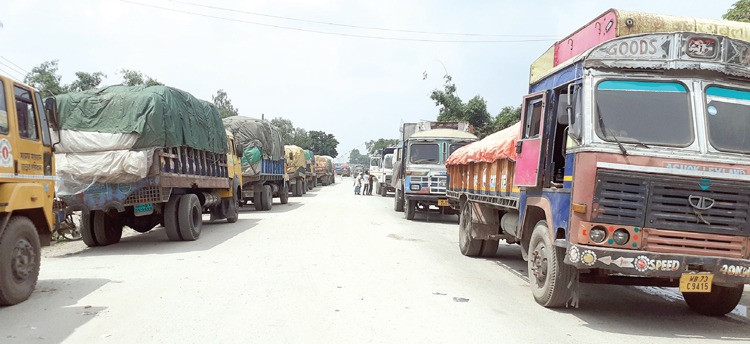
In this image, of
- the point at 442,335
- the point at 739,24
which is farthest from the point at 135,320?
the point at 739,24

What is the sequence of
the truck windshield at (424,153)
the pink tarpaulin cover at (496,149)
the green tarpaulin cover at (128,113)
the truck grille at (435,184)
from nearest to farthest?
1. the pink tarpaulin cover at (496,149)
2. the green tarpaulin cover at (128,113)
3. the truck grille at (435,184)
4. the truck windshield at (424,153)

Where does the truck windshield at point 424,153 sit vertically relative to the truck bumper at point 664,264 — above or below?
above

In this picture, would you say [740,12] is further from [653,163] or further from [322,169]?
[322,169]

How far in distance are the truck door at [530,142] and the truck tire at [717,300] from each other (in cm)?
221

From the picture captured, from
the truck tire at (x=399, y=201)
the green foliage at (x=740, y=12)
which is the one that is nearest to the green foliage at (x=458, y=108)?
the truck tire at (x=399, y=201)

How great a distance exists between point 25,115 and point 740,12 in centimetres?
1223

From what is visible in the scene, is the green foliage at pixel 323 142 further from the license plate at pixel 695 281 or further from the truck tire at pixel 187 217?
the license plate at pixel 695 281

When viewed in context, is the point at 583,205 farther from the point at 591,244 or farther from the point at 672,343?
the point at 672,343

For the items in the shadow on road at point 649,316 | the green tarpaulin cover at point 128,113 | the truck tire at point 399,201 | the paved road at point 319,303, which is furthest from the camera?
the truck tire at point 399,201

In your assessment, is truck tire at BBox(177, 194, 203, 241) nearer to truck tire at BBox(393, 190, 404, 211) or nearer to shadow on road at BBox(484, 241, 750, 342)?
shadow on road at BBox(484, 241, 750, 342)

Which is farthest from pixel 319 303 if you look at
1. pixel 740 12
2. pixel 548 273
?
pixel 740 12

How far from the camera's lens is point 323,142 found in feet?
345

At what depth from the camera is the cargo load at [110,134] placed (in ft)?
29.5

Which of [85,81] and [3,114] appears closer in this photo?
[3,114]
